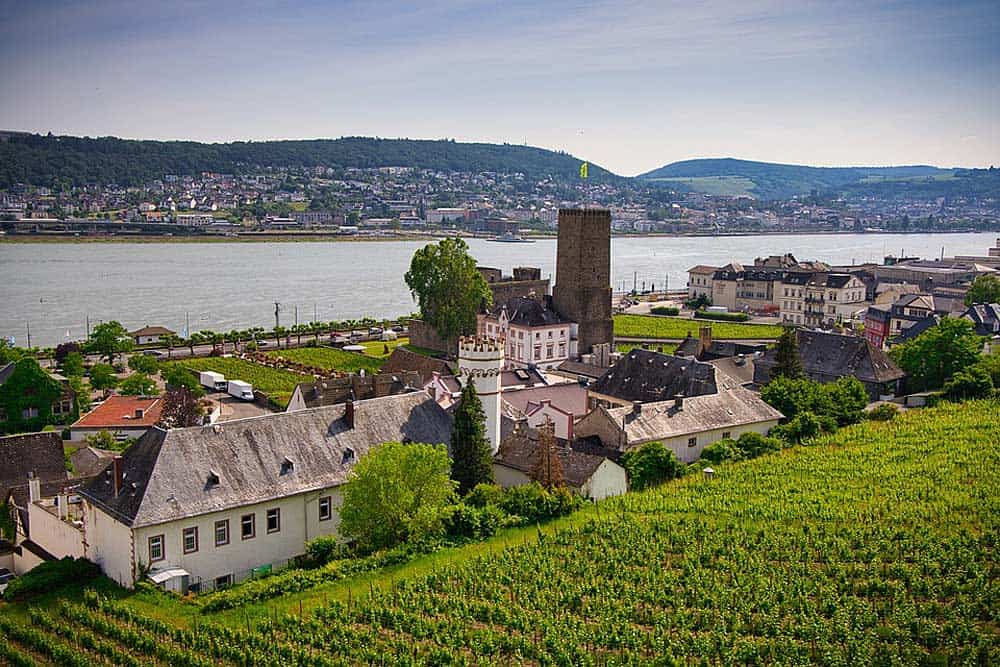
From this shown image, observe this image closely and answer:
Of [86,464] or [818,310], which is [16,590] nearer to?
[86,464]

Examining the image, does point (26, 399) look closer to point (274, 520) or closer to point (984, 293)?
point (274, 520)

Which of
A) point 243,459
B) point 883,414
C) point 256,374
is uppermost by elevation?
point 243,459

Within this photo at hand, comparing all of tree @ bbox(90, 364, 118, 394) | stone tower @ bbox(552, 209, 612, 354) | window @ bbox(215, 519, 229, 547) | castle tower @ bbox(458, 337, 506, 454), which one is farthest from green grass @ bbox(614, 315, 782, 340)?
window @ bbox(215, 519, 229, 547)

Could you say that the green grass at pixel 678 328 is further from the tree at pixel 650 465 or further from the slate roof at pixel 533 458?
the slate roof at pixel 533 458

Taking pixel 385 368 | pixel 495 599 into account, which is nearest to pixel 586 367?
pixel 385 368

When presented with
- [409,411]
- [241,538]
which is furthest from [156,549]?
[409,411]

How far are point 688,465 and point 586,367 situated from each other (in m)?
18.0

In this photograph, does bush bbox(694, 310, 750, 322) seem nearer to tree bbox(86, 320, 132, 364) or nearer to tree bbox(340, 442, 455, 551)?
tree bbox(86, 320, 132, 364)

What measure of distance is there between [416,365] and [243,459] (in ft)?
65.0

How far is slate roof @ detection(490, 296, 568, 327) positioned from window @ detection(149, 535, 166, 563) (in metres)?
32.5

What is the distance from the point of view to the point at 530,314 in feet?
165

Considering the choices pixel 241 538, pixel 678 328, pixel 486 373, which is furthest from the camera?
pixel 678 328

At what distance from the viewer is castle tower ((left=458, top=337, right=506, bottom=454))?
85.4ft

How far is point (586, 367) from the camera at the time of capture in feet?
150
